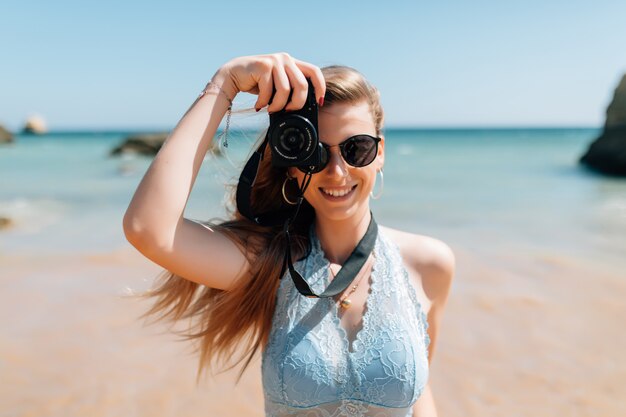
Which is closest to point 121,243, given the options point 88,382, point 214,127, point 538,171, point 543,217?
point 88,382

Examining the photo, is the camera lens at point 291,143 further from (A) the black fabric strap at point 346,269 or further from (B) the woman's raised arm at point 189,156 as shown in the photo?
(A) the black fabric strap at point 346,269

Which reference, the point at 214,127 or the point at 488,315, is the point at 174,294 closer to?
the point at 214,127

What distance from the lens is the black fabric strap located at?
191 centimetres

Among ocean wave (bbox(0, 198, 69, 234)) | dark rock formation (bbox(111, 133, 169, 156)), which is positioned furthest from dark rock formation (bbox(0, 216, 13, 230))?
→ dark rock formation (bbox(111, 133, 169, 156))

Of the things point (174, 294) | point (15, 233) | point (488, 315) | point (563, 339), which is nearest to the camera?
point (174, 294)

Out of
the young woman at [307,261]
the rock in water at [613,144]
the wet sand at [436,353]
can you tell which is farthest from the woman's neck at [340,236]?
the rock in water at [613,144]

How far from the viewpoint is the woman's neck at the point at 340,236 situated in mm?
2145

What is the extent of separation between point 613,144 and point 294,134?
63.8 ft

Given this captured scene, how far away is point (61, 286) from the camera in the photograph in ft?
18.1

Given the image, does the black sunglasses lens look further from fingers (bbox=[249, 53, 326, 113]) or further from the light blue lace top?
the light blue lace top

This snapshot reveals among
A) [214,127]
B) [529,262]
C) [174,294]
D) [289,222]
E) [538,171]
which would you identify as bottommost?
[538,171]

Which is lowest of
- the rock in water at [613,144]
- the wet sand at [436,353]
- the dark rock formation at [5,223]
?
the rock in water at [613,144]

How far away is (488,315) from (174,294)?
3.41 meters

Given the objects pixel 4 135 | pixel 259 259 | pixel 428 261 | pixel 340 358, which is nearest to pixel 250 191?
pixel 259 259
